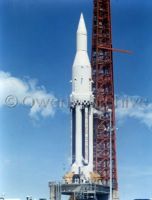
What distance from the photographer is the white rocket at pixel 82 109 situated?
12912 cm

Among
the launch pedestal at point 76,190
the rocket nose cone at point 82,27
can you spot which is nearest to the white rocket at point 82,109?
the rocket nose cone at point 82,27

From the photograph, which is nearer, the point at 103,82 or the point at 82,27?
the point at 82,27

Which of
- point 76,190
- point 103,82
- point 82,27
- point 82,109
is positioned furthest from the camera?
point 103,82

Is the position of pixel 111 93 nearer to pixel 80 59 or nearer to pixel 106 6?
pixel 80 59

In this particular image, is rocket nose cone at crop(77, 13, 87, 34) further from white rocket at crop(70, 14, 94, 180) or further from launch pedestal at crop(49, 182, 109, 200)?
launch pedestal at crop(49, 182, 109, 200)

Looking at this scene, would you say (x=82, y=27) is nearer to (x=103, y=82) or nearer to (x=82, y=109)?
(x=103, y=82)

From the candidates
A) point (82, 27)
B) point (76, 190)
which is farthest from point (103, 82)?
point (76, 190)

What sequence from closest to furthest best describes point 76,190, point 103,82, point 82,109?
point 76,190, point 82,109, point 103,82

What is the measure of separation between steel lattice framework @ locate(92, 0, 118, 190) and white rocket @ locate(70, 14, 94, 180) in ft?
21.9

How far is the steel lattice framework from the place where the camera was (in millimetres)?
137375

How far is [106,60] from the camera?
144m

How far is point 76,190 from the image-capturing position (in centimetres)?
12762

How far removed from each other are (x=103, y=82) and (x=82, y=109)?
12.9 m

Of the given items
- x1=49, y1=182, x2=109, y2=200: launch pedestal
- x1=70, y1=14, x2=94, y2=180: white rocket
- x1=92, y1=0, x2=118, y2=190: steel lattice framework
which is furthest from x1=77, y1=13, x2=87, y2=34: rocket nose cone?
x1=49, y1=182, x2=109, y2=200: launch pedestal
